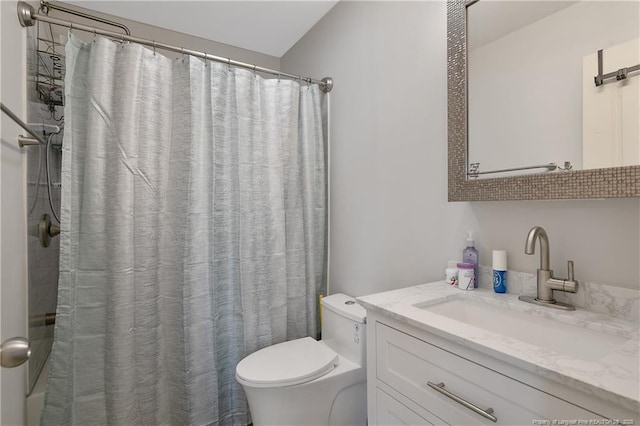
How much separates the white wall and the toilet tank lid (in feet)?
3.93

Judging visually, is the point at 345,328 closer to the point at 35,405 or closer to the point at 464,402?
the point at 464,402

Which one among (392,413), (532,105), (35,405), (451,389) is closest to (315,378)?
(392,413)

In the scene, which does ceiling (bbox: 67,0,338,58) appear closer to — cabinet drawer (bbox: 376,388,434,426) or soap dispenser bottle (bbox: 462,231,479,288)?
soap dispenser bottle (bbox: 462,231,479,288)

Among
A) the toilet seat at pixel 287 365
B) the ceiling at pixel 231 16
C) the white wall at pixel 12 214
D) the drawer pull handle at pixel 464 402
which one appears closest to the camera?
the drawer pull handle at pixel 464 402

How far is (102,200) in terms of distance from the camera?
1350mm

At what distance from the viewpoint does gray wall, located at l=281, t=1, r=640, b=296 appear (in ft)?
2.94

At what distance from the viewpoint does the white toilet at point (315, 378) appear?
4.23 ft

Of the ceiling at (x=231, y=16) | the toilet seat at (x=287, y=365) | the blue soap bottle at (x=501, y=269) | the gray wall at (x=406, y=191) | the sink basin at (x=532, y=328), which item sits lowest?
the toilet seat at (x=287, y=365)

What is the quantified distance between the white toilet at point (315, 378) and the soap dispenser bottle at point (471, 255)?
0.53m

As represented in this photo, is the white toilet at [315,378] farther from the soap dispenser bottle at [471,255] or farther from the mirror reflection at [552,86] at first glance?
the mirror reflection at [552,86]

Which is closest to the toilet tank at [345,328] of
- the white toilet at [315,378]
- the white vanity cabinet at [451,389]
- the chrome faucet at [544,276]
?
the white toilet at [315,378]

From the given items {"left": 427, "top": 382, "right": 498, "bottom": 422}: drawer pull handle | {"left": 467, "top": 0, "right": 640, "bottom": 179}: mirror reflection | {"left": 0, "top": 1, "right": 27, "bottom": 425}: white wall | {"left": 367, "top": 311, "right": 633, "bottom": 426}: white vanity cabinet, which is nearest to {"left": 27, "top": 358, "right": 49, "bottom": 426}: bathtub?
{"left": 0, "top": 1, "right": 27, "bottom": 425}: white wall

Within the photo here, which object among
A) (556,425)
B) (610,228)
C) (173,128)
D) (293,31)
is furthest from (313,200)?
(556,425)

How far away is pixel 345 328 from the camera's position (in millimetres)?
1494
